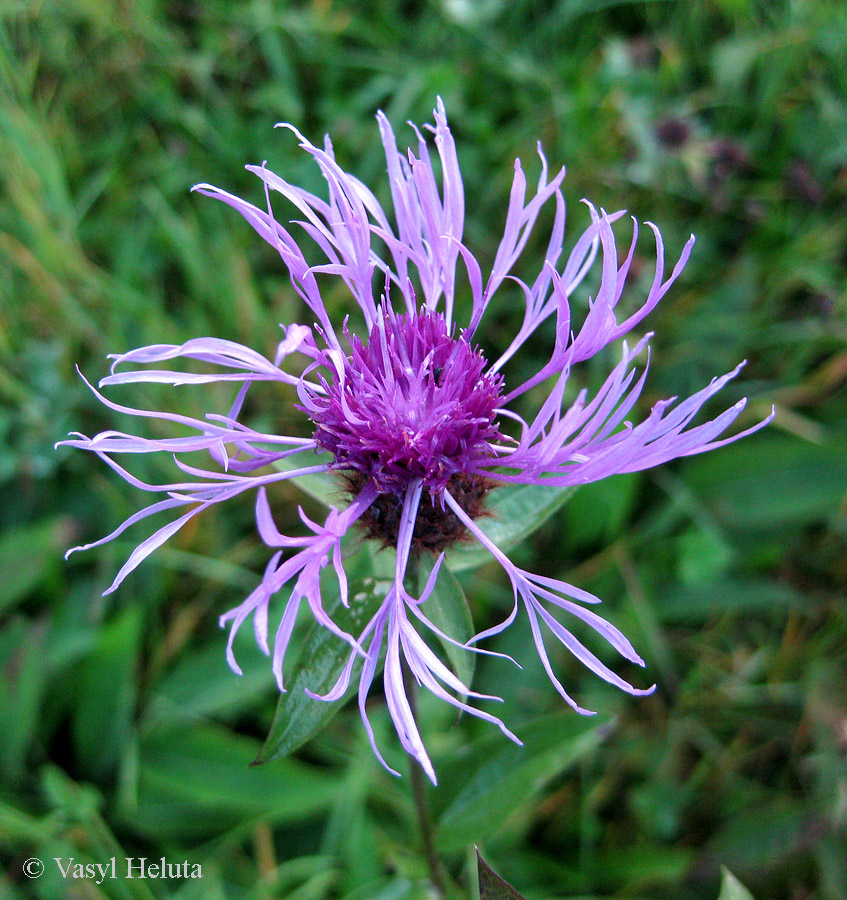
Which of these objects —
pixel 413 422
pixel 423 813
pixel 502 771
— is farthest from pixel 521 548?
pixel 413 422

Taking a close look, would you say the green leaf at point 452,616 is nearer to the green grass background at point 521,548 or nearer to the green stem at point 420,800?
the green stem at point 420,800

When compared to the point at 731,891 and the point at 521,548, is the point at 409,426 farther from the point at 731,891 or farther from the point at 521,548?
the point at 521,548

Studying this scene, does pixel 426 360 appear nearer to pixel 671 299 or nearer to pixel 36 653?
pixel 36 653

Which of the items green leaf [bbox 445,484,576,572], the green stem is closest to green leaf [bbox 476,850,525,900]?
the green stem

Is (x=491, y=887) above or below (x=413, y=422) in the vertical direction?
below

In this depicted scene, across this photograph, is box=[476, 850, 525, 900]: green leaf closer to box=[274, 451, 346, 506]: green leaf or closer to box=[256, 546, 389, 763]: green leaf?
box=[256, 546, 389, 763]: green leaf
